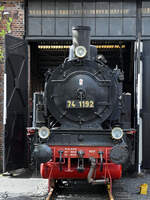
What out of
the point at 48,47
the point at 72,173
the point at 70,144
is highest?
the point at 48,47

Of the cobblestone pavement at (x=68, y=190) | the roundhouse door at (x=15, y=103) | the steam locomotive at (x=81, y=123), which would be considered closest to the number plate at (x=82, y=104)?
the steam locomotive at (x=81, y=123)

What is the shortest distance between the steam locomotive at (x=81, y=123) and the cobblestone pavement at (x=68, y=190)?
1.27 feet

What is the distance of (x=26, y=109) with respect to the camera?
10.4 meters

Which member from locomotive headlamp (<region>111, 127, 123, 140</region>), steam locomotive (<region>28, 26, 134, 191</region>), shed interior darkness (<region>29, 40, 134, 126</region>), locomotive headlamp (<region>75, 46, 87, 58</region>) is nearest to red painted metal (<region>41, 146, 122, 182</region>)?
steam locomotive (<region>28, 26, 134, 191</region>)

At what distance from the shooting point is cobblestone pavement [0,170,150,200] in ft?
22.8

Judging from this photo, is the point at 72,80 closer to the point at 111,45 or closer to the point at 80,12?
the point at 80,12

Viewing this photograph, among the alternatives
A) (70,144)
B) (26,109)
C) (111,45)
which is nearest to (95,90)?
(70,144)

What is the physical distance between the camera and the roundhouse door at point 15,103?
9.39m

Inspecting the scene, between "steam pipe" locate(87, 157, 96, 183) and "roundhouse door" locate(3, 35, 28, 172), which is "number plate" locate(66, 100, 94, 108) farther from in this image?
"roundhouse door" locate(3, 35, 28, 172)

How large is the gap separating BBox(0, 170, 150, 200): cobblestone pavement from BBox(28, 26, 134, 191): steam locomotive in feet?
1.27

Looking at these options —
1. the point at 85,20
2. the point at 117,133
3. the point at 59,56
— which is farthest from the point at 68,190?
the point at 59,56

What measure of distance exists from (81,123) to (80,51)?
4.56ft

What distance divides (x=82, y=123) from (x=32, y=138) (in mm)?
1021

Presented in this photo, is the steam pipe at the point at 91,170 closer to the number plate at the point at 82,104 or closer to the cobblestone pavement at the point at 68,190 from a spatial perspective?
the cobblestone pavement at the point at 68,190
